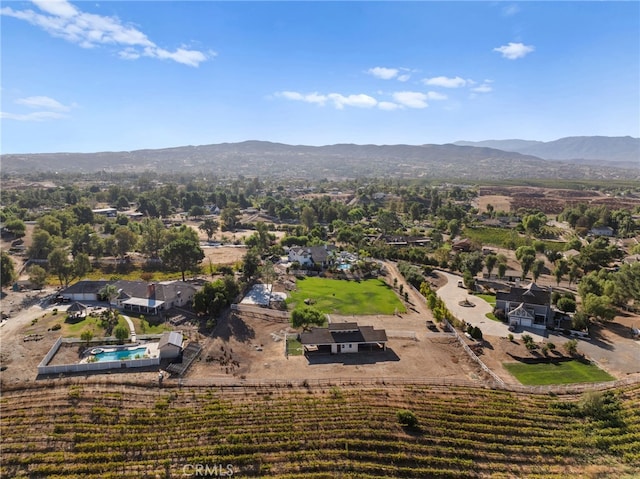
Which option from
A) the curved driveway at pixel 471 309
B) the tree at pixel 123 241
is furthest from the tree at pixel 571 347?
Answer: the tree at pixel 123 241

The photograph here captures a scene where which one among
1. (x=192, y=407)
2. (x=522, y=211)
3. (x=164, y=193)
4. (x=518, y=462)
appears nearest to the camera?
(x=518, y=462)

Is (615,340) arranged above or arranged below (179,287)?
below

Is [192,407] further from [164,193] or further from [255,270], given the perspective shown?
[164,193]

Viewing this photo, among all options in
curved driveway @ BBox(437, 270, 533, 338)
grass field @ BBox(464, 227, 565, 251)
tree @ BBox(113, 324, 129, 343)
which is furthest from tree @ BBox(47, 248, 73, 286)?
grass field @ BBox(464, 227, 565, 251)

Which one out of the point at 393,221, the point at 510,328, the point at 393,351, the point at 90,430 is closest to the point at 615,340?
the point at 510,328

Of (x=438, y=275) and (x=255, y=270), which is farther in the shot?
(x=438, y=275)

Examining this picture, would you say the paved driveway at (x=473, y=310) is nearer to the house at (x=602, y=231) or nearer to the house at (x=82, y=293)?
the house at (x=82, y=293)

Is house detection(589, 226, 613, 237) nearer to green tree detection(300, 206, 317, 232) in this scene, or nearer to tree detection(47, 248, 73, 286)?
green tree detection(300, 206, 317, 232)
